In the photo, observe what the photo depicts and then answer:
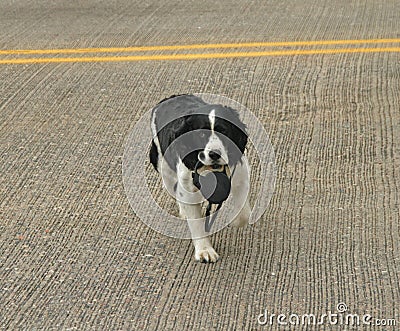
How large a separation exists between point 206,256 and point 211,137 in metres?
0.77

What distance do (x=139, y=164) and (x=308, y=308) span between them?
243cm

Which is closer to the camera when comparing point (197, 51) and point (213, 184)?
point (213, 184)

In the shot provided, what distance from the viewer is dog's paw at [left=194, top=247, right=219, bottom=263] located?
16.9ft

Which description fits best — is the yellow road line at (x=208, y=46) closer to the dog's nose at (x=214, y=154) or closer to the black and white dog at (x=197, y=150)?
the black and white dog at (x=197, y=150)

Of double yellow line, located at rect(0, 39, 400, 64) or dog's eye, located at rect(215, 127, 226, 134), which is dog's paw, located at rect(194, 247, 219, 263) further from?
double yellow line, located at rect(0, 39, 400, 64)

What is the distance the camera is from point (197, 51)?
30.2ft

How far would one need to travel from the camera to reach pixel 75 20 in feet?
35.8

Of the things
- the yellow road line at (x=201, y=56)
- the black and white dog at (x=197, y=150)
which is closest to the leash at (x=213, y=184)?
the black and white dog at (x=197, y=150)

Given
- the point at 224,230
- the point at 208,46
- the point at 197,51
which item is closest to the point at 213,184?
the point at 224,230

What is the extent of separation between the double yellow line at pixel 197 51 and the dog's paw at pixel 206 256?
407 centimetres

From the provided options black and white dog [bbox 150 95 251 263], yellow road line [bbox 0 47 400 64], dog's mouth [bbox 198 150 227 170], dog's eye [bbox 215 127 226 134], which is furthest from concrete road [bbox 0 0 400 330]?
dog's eye [bbox 215 127 226 134]

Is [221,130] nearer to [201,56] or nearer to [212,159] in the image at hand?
[212,159]

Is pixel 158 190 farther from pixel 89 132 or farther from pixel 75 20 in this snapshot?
pixel 75 20

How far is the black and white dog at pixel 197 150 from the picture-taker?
4.74 metres
